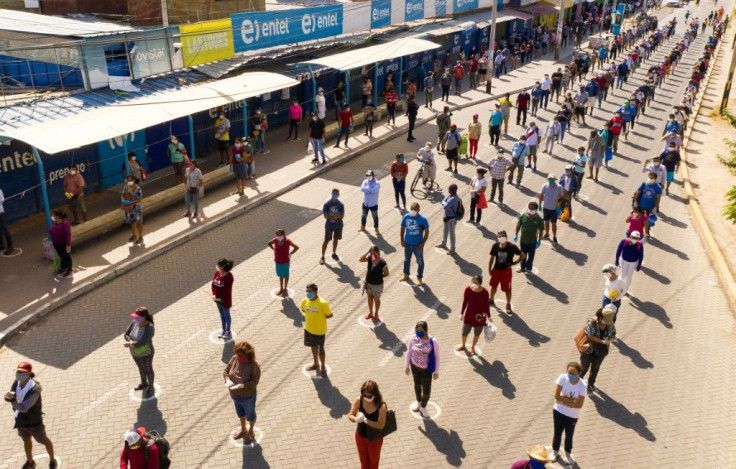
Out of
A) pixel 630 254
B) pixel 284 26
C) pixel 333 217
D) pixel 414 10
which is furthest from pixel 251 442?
pixel 414 10

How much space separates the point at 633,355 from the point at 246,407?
6.26 m

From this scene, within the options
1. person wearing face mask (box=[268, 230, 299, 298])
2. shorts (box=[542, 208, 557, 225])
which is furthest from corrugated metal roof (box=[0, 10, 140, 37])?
shorts (box=[542, 208, 557, 225])

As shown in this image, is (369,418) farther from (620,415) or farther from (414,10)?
(414,10)

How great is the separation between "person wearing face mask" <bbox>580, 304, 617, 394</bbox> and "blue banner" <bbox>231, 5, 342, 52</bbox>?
15.7m

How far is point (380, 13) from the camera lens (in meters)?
29.7

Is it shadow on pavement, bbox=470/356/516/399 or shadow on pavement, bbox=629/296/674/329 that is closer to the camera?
shadow on pavement, bbox=470/356/516/399

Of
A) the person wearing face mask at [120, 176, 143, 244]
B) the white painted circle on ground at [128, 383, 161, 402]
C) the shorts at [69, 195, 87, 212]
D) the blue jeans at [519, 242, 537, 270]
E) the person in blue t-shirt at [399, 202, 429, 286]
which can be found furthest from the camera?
the shorts at [69, 195, 87, 212]

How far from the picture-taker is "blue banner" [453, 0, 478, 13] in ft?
122

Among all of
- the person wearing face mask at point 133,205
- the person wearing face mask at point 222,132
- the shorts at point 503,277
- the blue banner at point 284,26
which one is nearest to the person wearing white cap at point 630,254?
the shorts at point 503,277

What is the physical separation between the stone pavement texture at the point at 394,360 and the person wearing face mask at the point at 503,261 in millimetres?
741

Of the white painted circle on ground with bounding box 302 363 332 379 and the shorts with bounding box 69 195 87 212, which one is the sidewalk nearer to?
the shorts with bounding box 69 195 87 212

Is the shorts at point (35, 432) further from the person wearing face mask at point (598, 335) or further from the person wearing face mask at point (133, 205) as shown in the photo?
the person wearing face mask at point (598, 335)

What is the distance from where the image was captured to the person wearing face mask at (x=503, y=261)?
1091cm

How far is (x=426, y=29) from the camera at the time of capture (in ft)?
105
